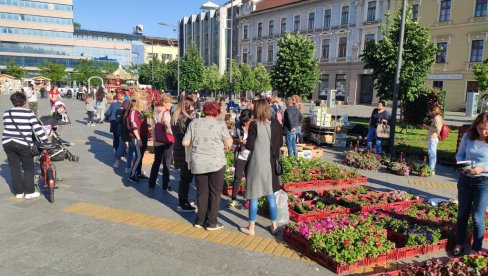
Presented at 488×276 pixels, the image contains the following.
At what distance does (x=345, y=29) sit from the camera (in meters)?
44.8

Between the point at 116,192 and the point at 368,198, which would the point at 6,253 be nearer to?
the point at 116,192

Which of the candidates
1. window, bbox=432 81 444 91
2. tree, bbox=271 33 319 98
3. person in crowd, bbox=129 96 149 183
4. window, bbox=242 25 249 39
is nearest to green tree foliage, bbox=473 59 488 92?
tree, bbox=271 33 319 98

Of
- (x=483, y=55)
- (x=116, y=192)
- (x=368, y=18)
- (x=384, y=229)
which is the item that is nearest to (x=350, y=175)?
(x=384, y=229)

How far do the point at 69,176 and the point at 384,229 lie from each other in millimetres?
6686

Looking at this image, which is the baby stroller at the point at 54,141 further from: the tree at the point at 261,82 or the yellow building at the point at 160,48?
the yellow building at the point at 160,48

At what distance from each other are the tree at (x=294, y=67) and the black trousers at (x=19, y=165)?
19.8 metres

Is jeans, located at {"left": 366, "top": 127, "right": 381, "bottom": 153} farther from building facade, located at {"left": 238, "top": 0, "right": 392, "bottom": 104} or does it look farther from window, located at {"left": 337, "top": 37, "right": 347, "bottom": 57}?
window, located at {"left": 337, "top": 37, "right": 347, "bottom": 57}

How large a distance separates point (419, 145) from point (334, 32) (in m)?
36.1

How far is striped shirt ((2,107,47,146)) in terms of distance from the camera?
19.5 feet

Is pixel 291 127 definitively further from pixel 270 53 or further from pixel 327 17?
pixel 270 53

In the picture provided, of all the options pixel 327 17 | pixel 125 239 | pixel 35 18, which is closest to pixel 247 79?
pixel 327 17

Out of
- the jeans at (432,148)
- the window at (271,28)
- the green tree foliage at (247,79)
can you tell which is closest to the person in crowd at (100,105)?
the jeans at (432,148)

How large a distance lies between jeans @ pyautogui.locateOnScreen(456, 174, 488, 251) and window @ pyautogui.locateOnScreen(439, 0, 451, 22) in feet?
124

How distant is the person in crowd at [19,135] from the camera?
5961 mm
